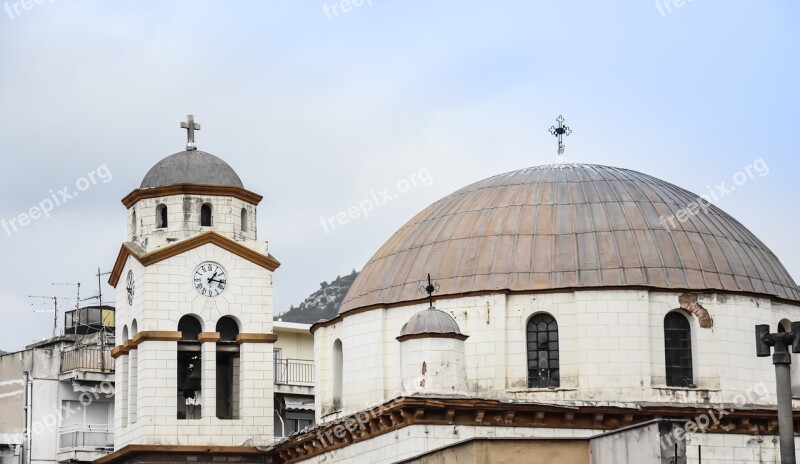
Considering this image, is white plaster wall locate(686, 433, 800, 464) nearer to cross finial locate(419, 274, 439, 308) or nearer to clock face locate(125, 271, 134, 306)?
cross finial locate(419, 274, 439, 308)

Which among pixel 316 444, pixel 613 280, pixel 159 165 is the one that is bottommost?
pixel 316 444

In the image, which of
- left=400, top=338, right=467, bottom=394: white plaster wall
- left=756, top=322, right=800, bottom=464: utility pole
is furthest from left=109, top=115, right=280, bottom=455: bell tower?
left=756, top=322, right=800, bottom=464: utility pole

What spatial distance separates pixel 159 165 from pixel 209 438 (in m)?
7.66

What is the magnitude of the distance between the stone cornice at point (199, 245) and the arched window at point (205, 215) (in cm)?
67

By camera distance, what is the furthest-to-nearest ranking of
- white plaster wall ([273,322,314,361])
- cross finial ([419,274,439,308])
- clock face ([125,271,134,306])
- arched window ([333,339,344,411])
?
white plaster wall ([273,322,314,361]), clock face ([125,271,134,306]), arched window ([333,339,344,411]), cross finial ([419,274,439,308])

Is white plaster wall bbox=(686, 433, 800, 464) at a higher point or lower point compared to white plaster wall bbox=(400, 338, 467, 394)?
lower

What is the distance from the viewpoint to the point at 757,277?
150 feet

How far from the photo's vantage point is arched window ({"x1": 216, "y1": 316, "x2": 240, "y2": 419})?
168 ft

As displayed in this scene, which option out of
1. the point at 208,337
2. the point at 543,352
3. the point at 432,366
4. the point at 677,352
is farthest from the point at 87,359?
the point at 677,352

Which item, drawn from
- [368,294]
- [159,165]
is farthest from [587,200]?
[159,165]

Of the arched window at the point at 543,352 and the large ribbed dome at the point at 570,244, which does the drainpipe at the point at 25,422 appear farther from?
the arched window at the point at 543,352

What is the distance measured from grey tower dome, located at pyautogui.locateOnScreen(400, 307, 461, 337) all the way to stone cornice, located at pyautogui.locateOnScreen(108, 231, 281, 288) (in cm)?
970

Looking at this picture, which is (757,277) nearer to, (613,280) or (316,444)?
(613,280)

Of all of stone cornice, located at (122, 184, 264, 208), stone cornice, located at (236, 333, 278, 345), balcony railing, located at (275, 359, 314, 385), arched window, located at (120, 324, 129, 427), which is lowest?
arched window, located at (120, 324, 129, 427)
